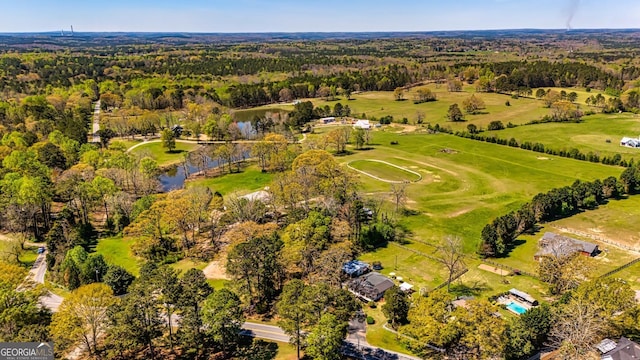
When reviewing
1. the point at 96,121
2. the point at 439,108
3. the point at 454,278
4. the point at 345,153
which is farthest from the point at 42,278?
the point at 439,108

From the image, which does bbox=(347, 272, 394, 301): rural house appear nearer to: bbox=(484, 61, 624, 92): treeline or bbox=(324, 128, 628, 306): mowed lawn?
bbox=(324, 128, 628, 306): mowed lawn

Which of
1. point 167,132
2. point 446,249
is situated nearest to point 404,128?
point 167,132

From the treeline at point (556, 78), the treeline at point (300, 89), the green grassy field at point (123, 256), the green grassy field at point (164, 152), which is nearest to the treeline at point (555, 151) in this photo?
the treeline at point (556, 78)

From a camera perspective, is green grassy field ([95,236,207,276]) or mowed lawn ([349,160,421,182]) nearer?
green grassy field ([95,236,207,276])

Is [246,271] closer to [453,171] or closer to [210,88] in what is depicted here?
[453,171]

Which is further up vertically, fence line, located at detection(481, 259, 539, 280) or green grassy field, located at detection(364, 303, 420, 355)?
fence line, located at detection(481, 259, 539, 280)

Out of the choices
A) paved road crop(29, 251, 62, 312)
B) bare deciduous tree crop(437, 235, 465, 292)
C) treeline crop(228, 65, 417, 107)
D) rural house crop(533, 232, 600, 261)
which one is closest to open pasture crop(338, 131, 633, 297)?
bare deciduous tree crop(437, 235, 465, 292)

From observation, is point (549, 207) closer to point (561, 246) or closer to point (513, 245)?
point (513, 245)
